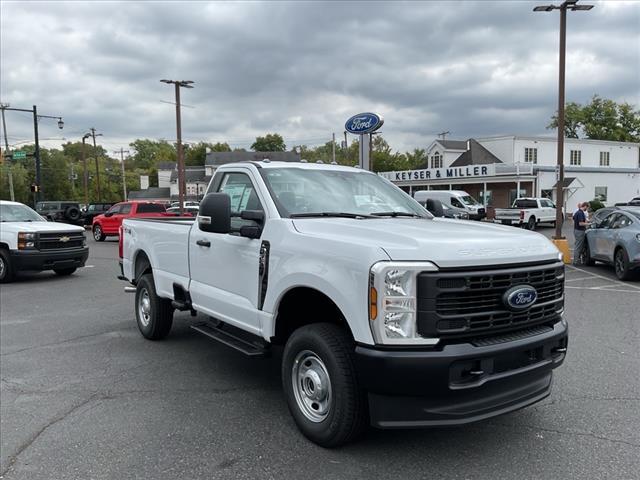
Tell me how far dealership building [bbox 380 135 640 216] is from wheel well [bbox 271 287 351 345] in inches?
1535

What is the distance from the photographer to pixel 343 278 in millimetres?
3387

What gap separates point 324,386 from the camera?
3.67 m

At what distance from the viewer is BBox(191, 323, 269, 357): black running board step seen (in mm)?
4348

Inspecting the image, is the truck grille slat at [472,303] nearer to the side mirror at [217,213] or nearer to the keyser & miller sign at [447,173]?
the side mirror at [217,213]

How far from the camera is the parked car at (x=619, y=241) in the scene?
36.6 ft

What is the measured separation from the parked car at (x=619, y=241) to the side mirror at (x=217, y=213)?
32.4 ft

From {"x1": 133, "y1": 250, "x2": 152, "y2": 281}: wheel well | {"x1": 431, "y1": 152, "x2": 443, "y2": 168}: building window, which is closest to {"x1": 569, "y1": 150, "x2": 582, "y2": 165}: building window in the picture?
{"x1": 431, "y1": 152, "x2": 443, "y2": 168}: building window

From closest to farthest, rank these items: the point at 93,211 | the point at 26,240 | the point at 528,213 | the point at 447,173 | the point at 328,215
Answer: the point at 328,215 → the point at 26,240 → the point at 528,213 → the point at 93,211 → the point at 447,173

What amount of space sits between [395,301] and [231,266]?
6.44 ft

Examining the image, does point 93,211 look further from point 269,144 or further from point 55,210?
point 269,144

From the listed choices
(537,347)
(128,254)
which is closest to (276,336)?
(537,347)

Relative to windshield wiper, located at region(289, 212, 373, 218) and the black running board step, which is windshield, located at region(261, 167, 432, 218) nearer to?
windshield wiper, located at region(289, 212, 373, 218)

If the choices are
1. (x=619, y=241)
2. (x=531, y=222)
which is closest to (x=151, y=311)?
(x=619, y=241)

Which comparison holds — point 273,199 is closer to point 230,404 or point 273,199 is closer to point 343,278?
point 343,278
